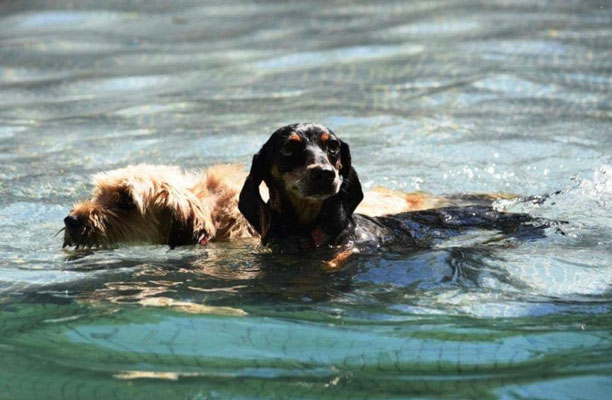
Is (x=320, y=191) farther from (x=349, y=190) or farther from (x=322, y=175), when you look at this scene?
(x=349, y=190)

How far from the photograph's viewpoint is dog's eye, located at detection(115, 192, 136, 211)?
7691 mm

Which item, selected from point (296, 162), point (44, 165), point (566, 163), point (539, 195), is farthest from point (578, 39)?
point (296, 162)

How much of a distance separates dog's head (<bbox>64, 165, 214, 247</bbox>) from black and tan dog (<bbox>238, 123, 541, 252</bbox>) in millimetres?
670

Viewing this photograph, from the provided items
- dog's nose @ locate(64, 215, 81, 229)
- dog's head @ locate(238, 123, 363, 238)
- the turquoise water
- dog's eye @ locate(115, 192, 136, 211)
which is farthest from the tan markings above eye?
dog's nose @ locate(64, 215, 81, 229)

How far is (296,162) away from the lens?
7020mm

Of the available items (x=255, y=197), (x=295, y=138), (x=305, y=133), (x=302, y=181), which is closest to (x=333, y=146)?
(x=305, y=133)

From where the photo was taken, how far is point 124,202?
7715 mm

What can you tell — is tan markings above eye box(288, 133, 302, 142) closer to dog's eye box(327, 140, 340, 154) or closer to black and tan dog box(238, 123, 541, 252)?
black and tan dog box(238, 123, 541, 252)

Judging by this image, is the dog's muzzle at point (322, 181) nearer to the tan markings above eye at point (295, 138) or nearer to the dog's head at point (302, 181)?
the dog's head at point (302, 181)

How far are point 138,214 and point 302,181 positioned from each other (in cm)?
150

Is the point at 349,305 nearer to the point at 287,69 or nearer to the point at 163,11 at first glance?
the point at 287,69

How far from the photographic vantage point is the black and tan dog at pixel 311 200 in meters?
6.97

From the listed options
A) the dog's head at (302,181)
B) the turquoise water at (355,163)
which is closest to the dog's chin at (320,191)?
the dog's head at (302,181)

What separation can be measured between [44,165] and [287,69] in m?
4.97
